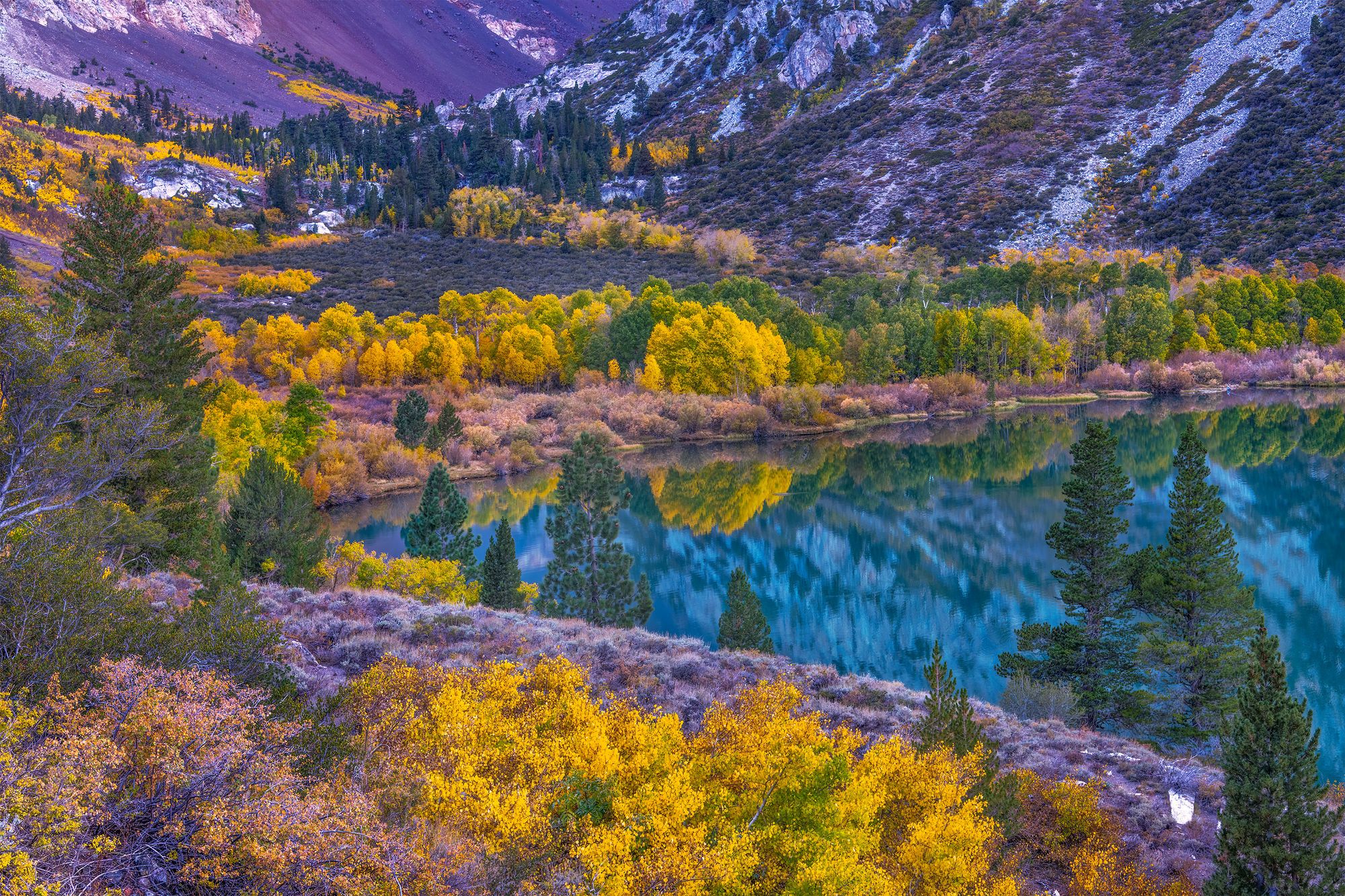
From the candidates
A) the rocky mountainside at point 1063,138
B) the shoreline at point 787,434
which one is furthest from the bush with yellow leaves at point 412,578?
the rocky mountainside at point 1063,138

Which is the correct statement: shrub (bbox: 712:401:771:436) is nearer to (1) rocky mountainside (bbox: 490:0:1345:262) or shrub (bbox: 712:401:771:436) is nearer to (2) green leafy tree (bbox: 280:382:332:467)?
(2) green leafy tree (bbox: 280:382:332:467)

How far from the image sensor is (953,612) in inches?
1324

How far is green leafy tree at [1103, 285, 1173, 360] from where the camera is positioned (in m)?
85.4

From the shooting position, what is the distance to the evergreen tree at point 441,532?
32.3 metres

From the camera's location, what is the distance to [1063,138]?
148125 mm

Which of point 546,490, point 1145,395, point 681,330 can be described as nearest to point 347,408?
point 546,490

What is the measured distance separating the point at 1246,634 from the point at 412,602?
20.7m

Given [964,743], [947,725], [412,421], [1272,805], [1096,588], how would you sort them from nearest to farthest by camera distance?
[1272,805] < [964,743] < [947,725] < [1096,588] < [412,421]

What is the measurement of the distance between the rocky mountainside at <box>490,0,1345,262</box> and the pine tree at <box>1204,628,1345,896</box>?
388ft

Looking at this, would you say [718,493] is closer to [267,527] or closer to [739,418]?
[739,418]

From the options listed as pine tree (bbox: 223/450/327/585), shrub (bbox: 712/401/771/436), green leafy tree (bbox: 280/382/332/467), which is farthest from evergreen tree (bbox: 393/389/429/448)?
pine tree (bbox: 223/450/327/585)

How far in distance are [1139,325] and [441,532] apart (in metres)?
81.3

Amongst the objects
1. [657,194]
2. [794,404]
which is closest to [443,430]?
[794,404]

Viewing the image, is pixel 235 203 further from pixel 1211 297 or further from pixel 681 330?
pixel 1211 297
